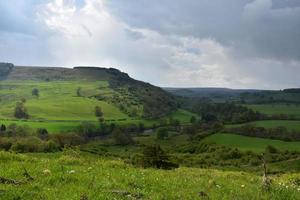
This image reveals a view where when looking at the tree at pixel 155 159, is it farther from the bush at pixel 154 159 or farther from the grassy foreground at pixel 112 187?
the grassy foreground at pixel 112 187

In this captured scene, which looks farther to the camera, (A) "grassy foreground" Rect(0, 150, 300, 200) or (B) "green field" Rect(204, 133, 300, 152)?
(B) "green field" Rect(204, 133, 300, 152)

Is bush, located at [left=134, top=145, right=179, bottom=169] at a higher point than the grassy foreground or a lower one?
lower

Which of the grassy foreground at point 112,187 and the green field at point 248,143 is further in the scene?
the green field at point 248,143

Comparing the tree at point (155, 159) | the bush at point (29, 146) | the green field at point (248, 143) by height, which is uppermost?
the tree at point (155, 159)

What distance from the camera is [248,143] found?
181 meters


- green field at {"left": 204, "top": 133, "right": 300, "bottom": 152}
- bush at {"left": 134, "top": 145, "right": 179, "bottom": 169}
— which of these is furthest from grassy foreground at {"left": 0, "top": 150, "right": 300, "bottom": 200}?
green field at {"left": 204, "top": 133, "right": 300, "bottom": 152}

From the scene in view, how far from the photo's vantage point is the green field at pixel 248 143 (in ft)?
556

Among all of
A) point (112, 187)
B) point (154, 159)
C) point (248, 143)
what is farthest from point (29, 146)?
point (112, 187)

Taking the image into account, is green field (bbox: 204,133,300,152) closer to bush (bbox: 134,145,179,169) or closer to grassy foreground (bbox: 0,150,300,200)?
bush (bbox: 134,145,179,169)

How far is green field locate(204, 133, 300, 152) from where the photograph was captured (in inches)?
6668

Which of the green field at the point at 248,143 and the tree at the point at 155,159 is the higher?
the tree at the point at 155,159

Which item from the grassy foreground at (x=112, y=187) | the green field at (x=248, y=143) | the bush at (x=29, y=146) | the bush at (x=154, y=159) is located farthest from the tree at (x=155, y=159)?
the green field at (x=248, y=143)

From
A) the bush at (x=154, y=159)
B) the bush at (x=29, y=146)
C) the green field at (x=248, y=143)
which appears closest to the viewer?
the bush at (x=154, y=159)

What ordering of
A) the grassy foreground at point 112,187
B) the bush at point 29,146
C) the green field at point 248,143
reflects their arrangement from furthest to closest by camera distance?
1. the green field at point 248,143
2. the bush at point 29,146
3. the grassy foreground at point 112,187
